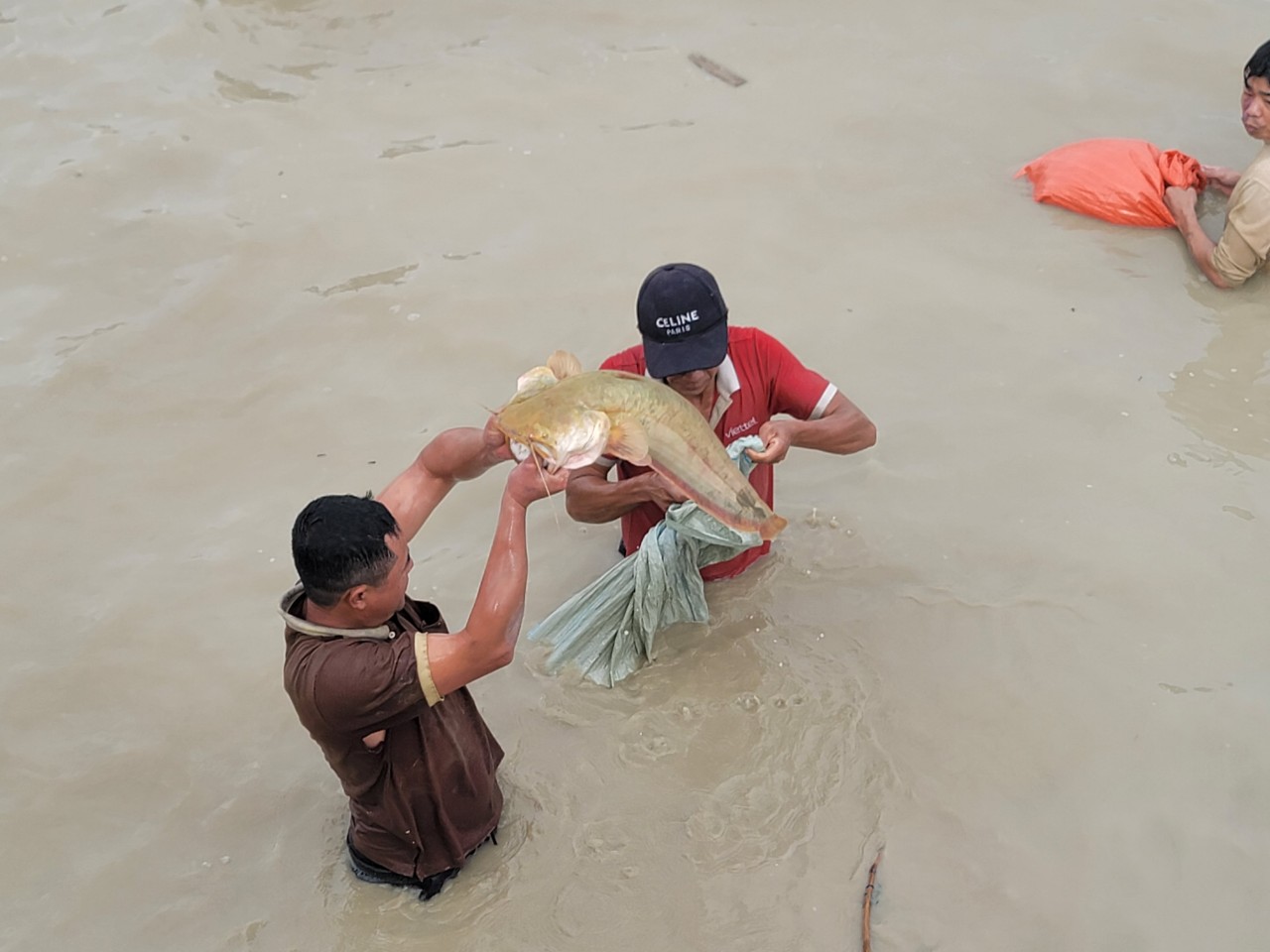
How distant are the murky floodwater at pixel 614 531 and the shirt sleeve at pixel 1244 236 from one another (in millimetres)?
160

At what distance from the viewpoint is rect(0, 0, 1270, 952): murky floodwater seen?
347 centimetres

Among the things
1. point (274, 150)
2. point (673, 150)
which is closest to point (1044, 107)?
point (673, 150)

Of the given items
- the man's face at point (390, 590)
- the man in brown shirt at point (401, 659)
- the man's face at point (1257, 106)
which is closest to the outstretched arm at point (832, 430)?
the man in brown shirt at point (401, 659)

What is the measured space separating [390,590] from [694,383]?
4.02 ft

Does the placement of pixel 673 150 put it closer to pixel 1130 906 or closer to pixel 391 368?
pixel 391 368

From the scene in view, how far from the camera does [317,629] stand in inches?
109

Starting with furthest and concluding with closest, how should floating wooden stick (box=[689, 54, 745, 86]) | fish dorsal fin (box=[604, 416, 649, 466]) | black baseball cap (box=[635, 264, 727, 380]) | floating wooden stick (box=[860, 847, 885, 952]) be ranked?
floating wooden stick (box=[689, 54, 745, 86]) < black baseball cap (box=[635, 264, 727, 380]) < floating wooden stick (box=[860, 847, 885, 952]) < fish dorsal fin (box=[604, 416, 649, 466])

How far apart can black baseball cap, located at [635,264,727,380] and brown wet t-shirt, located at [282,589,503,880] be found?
101cm

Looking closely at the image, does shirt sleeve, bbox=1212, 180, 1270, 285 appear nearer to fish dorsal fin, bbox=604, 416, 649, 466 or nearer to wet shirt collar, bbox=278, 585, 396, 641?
fish dorsal fin, bbox=604, 416, 649, 466

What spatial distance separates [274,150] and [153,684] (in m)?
3.81

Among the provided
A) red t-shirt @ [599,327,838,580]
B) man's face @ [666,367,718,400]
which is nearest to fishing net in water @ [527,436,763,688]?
red t-shirt @ [599,327,838,580]

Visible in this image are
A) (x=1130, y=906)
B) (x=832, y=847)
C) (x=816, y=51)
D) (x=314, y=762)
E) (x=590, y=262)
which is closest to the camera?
(x=1130, y=906)

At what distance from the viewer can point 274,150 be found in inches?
270

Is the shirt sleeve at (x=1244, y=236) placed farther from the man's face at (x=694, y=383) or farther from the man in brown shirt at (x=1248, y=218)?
the man's face at (x=694, y=383)
